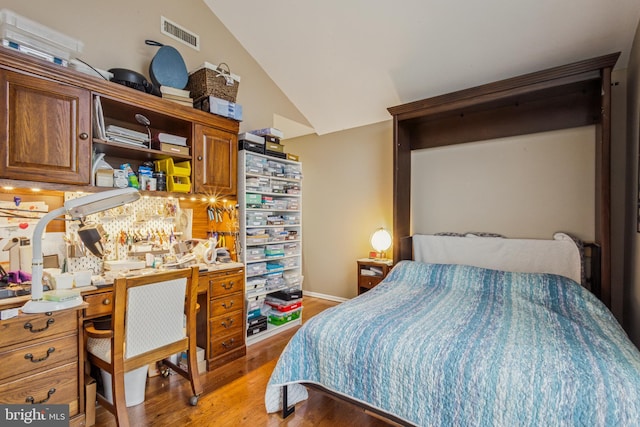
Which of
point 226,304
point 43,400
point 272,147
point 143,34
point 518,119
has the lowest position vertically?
point 43,400

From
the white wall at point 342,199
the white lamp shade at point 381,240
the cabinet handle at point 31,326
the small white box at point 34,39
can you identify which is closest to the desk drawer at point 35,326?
the cabinet handle at point 31,326

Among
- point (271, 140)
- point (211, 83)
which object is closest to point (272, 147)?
point (271, 140)

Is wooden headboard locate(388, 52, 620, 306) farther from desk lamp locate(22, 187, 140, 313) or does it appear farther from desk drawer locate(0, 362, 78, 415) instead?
desk drawer locate(0, 362, 78, 415)

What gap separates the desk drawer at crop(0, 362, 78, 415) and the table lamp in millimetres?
2816

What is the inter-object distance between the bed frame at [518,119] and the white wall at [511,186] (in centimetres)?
10

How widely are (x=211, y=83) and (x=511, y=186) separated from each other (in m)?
2.89

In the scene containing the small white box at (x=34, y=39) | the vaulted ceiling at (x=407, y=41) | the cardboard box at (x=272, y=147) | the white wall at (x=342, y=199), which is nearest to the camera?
the small white box at (x=34, y=39)

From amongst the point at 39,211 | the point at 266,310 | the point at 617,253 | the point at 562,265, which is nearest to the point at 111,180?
the point at 39,211

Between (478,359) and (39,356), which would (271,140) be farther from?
(478,359)

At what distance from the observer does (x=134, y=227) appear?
236 cm

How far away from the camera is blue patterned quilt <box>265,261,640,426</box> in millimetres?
1200

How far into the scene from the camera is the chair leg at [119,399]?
1.59 metres

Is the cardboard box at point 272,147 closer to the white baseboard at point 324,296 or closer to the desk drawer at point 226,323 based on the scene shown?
the desk drawer at point 226,323

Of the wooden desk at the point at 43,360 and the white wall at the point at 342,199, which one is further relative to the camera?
the white wall at the point at 342,199
